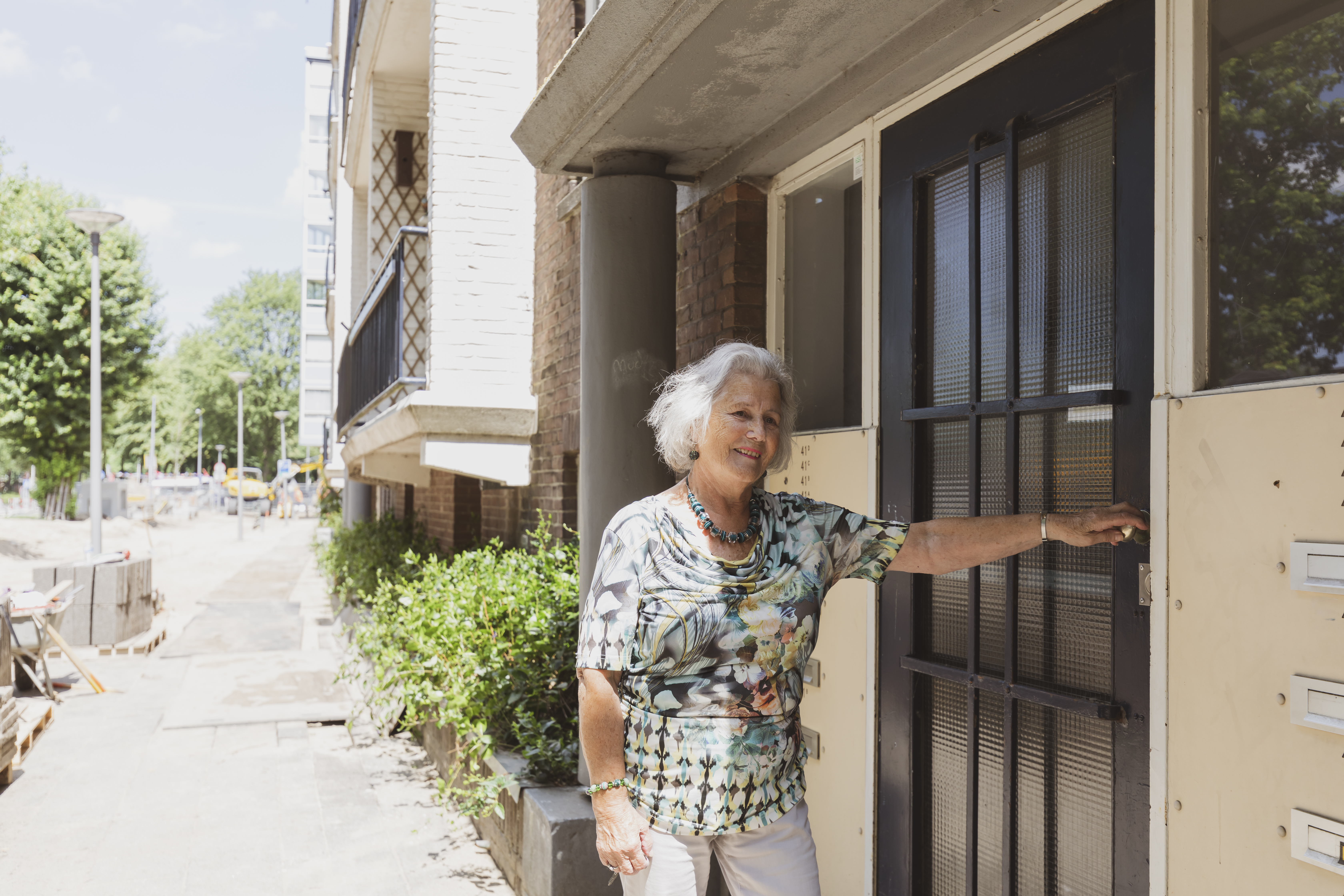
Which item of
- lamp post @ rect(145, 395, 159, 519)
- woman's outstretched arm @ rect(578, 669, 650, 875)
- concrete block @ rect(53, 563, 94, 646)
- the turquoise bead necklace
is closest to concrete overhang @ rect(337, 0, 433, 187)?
concrete block @ rect(53, 563, 94, 646)

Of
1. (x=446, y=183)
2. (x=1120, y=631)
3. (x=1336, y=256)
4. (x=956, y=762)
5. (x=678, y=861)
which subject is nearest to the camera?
(x=1336, y=256)

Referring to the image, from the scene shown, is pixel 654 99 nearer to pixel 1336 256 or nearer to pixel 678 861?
pixel 1336 256

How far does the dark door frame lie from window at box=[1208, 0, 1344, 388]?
16cm

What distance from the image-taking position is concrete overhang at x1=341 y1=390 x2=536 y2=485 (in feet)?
21.9

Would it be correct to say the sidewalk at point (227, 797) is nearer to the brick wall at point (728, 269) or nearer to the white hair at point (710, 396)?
the brick wall at point (728, 269)

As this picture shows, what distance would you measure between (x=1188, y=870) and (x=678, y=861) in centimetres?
108

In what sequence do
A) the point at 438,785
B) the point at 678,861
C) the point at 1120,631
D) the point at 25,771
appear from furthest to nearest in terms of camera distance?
the point at 25,771 → the point at 438,785 → the point at 1120,631 → the point at 678,861

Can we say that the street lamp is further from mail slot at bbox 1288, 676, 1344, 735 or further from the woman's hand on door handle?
mail slot at bbox 1288, 676, 1344, 735

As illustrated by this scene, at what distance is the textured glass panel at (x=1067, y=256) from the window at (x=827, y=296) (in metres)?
0.82

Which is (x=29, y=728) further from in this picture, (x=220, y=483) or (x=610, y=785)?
(x=220, y=483)

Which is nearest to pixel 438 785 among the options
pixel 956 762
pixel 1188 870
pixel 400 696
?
pixel 400 696

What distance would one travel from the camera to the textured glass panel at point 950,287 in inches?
122

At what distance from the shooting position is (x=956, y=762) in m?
3.03

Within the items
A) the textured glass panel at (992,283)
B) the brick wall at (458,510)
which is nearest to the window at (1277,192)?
the textured glass panel at (992,283)
